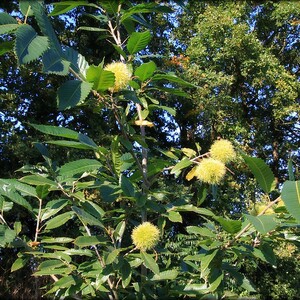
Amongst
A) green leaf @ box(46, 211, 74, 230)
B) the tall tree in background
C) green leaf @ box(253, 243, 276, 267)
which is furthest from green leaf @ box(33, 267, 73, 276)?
the tall tree in background

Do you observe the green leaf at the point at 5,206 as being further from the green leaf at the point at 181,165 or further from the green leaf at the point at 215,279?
the green leaf at the point at 215,279

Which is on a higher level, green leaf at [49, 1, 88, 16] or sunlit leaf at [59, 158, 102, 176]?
green leaf at [49, 1, 88, 16]

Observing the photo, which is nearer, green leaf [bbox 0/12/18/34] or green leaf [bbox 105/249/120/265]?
green leaf [bbox 0/12/18/34]

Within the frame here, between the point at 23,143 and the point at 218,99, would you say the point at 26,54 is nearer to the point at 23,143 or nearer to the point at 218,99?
the point at 23,143

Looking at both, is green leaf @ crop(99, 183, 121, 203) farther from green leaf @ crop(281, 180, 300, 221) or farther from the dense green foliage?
green leaf @ crop(281, 180, 300, 221)

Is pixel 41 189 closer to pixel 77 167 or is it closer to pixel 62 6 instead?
pixel 77 167

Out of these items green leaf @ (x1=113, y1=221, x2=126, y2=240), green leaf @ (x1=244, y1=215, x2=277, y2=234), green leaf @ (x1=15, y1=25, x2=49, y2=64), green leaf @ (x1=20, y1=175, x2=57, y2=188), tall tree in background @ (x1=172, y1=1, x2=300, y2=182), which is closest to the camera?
green leaf @ (x1=15, y1=25, x2=49, y2=64)

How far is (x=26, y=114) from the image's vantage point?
213 inches

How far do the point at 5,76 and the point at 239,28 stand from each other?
3.40 meters

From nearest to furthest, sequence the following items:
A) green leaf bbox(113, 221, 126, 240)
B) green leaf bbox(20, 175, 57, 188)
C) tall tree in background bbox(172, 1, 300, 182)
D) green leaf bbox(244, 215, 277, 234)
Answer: green leaf bbox(244, 215, 277, 234) → green leaf bbox(20, 175, 57, 188) → green leaf bbox(113, 221, 126, 240) → tall tree in background bbox(172, 1, 300, 182)

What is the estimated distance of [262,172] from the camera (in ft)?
2.89

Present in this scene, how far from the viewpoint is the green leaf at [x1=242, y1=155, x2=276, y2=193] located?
85 centimetres

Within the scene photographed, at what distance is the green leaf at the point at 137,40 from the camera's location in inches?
35.1

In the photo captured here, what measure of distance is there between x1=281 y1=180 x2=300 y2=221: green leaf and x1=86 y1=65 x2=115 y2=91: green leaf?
40 cm
